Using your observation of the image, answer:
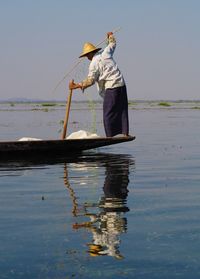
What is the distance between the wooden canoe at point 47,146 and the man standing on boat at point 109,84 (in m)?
0.51

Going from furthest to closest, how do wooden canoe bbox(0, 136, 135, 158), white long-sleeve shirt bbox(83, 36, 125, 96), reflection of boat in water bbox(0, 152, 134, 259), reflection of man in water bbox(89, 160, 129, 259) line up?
white long-sleeve shirt bbox(83, 36, 125, 96) < wooden canoe bbox(0, 136, 135, 158) < reflection of boat in water bbox(0, 152, 134, 259) < reflection of man in water bbox(89, 160, 129, 259)

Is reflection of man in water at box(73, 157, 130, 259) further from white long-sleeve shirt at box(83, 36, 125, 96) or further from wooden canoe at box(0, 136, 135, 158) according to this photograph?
white long-sleeve shirt at box(83, 36, 125, 96)

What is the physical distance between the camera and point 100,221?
6.29 metres

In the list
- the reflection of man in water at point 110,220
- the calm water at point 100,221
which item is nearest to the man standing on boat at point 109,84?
the calm water at point 100,221

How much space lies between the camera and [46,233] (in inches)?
233

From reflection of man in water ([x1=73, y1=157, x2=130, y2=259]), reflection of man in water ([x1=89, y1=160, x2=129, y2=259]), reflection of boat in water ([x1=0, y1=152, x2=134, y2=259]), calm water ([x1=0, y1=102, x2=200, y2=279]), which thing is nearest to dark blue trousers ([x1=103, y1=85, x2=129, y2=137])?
reflection of boat in water ([x1=0, y1=152, x2=134, y2=259])

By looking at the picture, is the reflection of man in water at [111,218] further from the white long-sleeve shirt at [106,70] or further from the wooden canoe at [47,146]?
the white long-sleeve shirt at [106,70]

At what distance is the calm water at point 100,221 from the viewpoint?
15.7 ft

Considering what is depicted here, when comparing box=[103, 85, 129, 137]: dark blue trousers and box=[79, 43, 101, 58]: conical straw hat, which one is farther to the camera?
box=[103, 85, 129, 137]: dark blue trousers

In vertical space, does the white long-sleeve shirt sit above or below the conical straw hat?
below

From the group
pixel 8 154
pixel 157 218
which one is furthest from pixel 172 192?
pixel 8 154

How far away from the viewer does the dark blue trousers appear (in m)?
13.4

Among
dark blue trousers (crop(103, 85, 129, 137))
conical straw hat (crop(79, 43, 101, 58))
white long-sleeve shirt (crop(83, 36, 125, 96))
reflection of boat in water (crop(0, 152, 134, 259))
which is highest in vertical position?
conical straw hat (crop(79, 43, 101, 58))

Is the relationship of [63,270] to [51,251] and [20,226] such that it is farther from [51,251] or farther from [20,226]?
[20,226]
